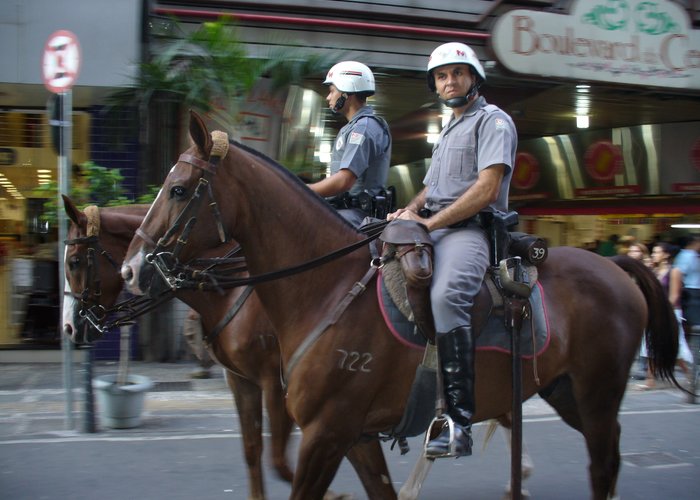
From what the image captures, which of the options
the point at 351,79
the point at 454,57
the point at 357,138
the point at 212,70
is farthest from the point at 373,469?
the point at 212,70

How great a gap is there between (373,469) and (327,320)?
3.49 feet

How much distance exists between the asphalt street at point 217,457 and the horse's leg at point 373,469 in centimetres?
129

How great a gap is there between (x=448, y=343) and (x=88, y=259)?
A: 9.39ft

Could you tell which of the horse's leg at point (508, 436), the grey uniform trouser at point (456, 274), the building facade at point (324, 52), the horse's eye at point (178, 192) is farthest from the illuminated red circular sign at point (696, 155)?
the horse's eye at point (178, 192)

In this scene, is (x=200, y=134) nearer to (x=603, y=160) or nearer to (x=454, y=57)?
Result: (x=454, y=57)

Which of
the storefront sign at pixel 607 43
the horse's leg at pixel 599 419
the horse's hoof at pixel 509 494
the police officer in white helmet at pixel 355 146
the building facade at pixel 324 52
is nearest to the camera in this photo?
the horse's leg at pixel 599 419

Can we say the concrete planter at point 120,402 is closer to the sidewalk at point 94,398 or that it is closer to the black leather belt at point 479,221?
the sidewalk at point 94,398

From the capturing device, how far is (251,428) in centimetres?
498

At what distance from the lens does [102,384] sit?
7426 mm

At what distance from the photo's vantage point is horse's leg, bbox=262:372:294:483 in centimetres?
482

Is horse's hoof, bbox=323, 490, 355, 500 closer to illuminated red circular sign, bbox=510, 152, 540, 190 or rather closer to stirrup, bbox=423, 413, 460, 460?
stirrup, bbox=423, 413, 460, 460

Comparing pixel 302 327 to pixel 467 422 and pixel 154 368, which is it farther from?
pixel 154 368

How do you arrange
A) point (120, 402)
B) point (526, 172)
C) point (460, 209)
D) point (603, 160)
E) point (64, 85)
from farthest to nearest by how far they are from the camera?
point (526, 172) → point (603, 160) → point (120, 402) → point (64, 85) → point (460, 209)

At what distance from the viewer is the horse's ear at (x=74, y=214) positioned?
521 centimetres
